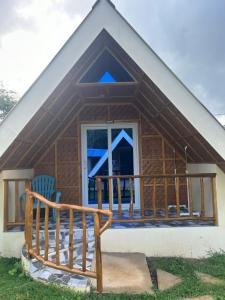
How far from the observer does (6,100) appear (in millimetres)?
20328

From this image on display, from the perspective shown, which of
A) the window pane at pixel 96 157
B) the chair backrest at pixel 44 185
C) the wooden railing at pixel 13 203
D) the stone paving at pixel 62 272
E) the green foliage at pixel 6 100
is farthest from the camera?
the green foliage at pixel 6 100

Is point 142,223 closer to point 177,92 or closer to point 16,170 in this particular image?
point 177,92

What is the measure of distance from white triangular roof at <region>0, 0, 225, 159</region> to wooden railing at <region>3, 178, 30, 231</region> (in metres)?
0.78

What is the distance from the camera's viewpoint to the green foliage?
19.9 metres

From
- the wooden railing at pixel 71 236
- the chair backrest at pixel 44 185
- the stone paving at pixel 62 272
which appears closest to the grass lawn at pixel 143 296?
the stone paving at pixel 62 272

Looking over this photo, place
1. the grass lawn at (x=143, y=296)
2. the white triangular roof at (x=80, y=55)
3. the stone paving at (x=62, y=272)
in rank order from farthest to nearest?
A: the white triangular roof at (x=80, y=55), the stone paving at (x=62, y=272), the grass lawn at (x=143, y=296)

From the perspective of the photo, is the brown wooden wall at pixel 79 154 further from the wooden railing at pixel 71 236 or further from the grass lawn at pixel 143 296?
the wooden railing at pixel 71 236

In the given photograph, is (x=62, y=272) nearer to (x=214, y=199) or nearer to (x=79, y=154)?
(x=214, y=199)

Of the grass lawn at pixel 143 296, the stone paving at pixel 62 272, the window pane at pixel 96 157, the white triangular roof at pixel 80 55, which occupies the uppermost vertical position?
the white triangular roof at pixel 80 55

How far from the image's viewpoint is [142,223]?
5129mm

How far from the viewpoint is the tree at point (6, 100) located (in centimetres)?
1995

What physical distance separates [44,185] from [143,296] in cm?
406

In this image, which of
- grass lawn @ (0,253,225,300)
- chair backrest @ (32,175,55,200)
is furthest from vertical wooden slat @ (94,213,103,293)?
chair backrest @ (32,175,55,200)

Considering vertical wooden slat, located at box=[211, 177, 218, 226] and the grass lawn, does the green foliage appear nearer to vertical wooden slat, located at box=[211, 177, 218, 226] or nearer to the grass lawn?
the grass lawn
